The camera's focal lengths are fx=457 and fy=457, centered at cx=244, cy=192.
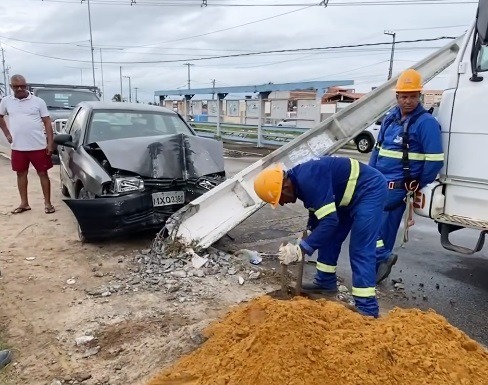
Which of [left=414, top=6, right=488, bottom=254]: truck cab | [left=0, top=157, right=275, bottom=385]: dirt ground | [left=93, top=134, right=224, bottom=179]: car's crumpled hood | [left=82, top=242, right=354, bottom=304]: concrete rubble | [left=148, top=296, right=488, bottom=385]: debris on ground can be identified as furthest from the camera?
[left=93, top=134, right=224, bottom=179]: car's crumpled hood

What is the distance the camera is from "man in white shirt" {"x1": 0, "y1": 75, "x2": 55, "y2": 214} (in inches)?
251

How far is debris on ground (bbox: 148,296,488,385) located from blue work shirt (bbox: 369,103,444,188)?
68.7 inches

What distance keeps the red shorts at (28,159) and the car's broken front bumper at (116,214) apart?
193 cm

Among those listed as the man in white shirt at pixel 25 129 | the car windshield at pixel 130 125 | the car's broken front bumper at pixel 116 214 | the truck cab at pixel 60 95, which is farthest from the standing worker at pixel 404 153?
the truck cab at pixel 60 95

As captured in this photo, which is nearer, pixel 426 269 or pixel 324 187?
pixel 324 187

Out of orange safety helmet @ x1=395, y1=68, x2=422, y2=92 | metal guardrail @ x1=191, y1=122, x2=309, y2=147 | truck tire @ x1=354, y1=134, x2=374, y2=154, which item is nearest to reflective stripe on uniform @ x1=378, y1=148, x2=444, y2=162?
orange safety helmet @ x1=395, y1=68, x2=422, y2=92

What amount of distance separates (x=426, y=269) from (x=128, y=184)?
138 inches

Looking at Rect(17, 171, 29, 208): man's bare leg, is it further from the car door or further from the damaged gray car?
the damaged gray car

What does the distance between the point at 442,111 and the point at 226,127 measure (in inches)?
698

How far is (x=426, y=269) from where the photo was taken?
5156mm

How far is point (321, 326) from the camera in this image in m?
2.62

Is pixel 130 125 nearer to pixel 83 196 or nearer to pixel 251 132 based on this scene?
pixel 83 196

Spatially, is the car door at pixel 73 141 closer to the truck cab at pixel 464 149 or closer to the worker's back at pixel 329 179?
the worker's back at pixel 329 179

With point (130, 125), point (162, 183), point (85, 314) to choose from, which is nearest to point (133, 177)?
point (162, 183)
